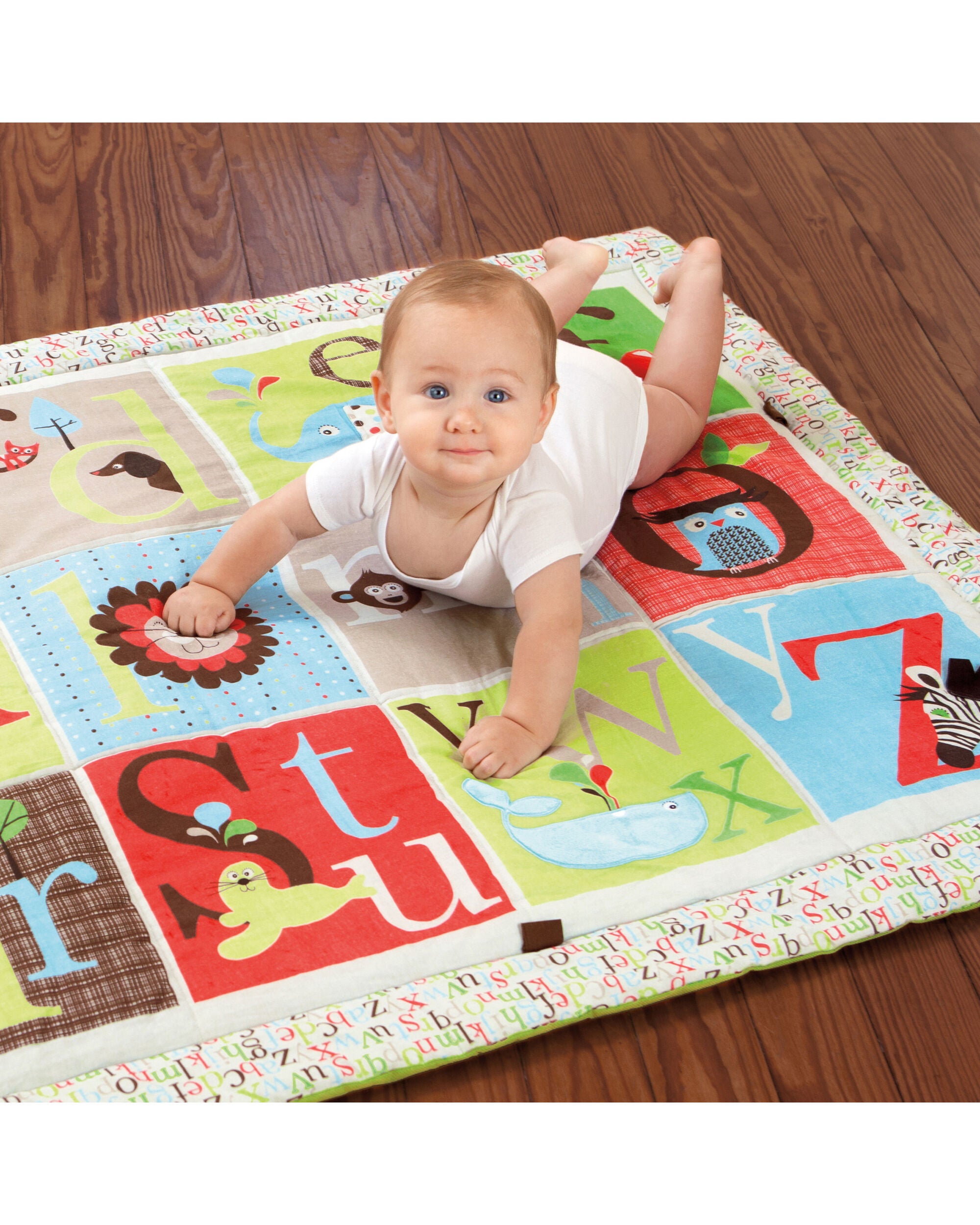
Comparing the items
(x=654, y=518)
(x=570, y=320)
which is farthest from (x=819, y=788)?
(x=570, y=320)

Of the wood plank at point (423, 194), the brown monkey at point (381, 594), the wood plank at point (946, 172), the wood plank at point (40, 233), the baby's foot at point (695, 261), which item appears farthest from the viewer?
the wood plank at point (946, 172)

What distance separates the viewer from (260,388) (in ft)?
4.60

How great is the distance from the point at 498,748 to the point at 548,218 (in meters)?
1.16

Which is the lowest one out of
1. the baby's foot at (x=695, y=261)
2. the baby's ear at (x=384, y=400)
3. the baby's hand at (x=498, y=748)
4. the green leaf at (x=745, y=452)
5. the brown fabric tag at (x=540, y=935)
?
the brown fabric tag at (x=540, y=935)

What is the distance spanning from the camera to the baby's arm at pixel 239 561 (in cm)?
108

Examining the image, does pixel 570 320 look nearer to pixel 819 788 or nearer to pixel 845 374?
pixel 845 374

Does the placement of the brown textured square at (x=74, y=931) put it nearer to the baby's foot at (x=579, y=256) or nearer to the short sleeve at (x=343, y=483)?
the short sleeve at (x=343, y=483)

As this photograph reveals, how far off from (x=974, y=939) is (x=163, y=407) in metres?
0.96

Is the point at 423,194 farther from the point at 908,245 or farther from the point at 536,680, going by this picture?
the point at 536,680

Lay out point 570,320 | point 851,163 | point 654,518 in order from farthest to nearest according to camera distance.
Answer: point 851,163 < point 570,320 < point 654,518

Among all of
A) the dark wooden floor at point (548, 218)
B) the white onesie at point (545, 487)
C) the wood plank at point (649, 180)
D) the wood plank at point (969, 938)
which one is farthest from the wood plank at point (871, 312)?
the wood plank at point (969, 938)

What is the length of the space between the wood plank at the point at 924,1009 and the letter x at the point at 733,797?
12cm

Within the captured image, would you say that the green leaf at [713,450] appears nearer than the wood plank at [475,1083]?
No

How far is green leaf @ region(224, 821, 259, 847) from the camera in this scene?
0.92 meters
